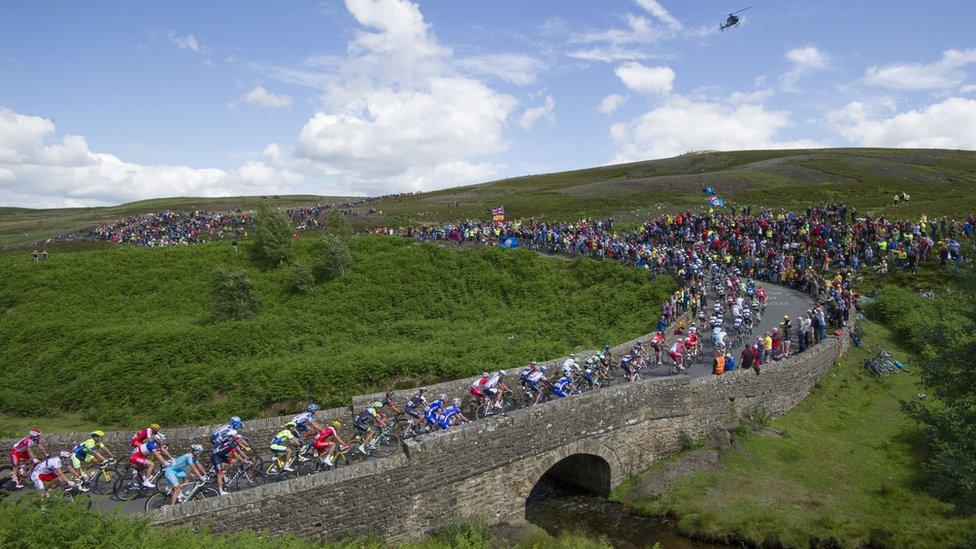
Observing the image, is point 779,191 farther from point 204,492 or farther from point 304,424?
point 204,492

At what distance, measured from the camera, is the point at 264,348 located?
107ft

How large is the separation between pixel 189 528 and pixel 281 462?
374 centimetres

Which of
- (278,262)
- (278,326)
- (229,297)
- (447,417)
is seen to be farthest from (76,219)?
(447,417)

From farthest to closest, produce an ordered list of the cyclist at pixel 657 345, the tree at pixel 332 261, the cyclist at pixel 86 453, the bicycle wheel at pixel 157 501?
the tree at pixel 332 261
the cyclist at pixel 657 345
the cyclist at pixel 86 453
the bicycle wheel at pixel 157 501

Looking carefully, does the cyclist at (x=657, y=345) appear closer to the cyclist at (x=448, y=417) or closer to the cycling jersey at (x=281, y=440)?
the cyclist at (x=448, y=417)

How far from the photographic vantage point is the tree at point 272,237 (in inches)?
1801

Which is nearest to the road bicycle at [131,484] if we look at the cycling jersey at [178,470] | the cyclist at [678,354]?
the cycling jersey at [178,470]

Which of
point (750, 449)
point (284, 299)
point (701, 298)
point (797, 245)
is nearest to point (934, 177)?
point (797, 245)

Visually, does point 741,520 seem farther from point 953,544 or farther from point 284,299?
point 284,299

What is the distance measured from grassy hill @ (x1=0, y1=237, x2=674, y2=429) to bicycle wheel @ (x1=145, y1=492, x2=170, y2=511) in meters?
12.2

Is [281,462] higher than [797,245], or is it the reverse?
[797,245]

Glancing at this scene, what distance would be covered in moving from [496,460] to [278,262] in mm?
35852

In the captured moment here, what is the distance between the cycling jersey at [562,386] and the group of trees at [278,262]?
81.8ft

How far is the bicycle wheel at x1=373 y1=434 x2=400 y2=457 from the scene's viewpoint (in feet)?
54.1
